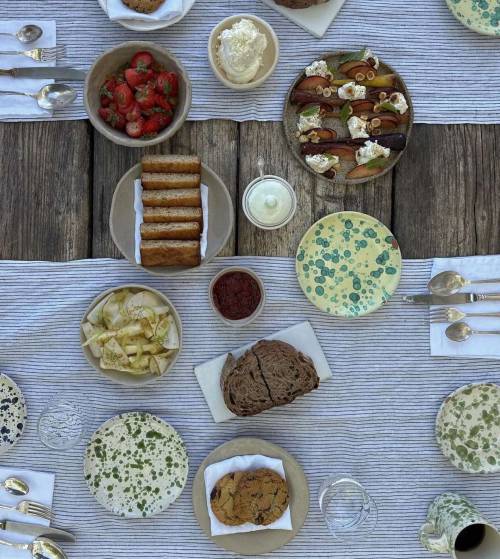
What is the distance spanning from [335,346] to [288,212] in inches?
14.0

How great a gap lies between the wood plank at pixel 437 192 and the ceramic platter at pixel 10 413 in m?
1.03

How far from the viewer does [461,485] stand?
184 centimetres

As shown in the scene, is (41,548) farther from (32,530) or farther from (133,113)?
(133,113)

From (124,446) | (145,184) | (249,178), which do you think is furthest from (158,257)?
(124,446)

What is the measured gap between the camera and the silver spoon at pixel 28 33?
1.81 meters

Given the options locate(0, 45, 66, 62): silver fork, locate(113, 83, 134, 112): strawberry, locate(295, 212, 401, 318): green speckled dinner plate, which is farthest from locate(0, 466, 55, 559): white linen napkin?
locate(0, 45, 66, 62): silver fork

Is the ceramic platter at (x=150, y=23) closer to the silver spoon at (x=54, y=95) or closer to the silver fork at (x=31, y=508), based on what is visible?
the silver spoon at (x=54, y=95)

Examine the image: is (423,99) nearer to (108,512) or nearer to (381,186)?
(381,186)

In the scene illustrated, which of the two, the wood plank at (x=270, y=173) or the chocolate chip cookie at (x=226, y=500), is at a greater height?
the wood plank at (x=270, y=173)

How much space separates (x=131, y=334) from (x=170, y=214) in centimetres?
30

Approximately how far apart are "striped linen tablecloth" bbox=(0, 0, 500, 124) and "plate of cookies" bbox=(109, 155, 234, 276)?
19 centimetres

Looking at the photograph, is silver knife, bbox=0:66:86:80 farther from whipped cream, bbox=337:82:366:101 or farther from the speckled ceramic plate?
the speckled ceramic plate

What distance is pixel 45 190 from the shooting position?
1842 millimetres

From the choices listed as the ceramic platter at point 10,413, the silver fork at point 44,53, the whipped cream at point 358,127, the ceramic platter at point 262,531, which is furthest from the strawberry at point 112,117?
→ the ceramic platter at point 262,531
